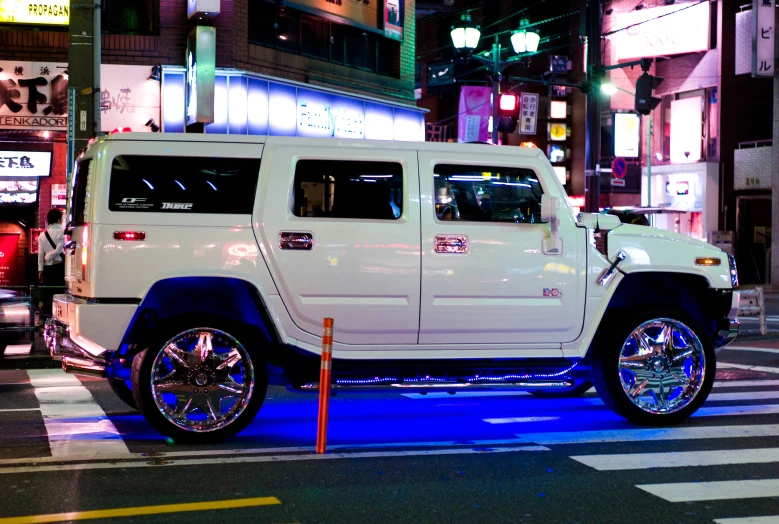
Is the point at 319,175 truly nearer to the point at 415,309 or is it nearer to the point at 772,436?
the point at 415,309

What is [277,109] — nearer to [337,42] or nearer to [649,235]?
[337,42]

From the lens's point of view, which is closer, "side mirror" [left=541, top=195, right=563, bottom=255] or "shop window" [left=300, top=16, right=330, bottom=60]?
"side mirror" [left=541, top=195, right=563, bottom=255]

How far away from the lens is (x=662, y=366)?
8688 mm

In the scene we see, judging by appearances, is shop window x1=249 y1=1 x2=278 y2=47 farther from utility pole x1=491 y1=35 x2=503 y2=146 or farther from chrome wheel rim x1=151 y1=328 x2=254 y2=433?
chrome wheel rim x1=151 y1=328 x2=254 y2=433

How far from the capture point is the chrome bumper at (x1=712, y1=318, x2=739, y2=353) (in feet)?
29.5

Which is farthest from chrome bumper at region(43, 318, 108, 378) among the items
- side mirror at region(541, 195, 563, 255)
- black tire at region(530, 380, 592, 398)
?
black tire at region(530, 380, 592, 398)

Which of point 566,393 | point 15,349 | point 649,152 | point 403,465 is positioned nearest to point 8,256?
point 15,349

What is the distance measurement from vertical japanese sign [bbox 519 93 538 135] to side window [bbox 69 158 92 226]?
30724 mm

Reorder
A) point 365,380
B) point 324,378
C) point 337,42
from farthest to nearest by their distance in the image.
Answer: point 337,42
point 365,380
point 324,378

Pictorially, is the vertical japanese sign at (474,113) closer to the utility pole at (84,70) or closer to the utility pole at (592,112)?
the utility pole at (592,112)

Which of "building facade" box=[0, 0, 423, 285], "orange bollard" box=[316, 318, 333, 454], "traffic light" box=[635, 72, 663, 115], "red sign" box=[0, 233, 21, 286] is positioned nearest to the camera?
"orange bollard" box=[316, 318, 333, 454]

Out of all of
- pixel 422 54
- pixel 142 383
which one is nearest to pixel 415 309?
pixel 142 383

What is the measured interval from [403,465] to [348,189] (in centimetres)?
225

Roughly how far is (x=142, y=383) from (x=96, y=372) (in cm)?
46
